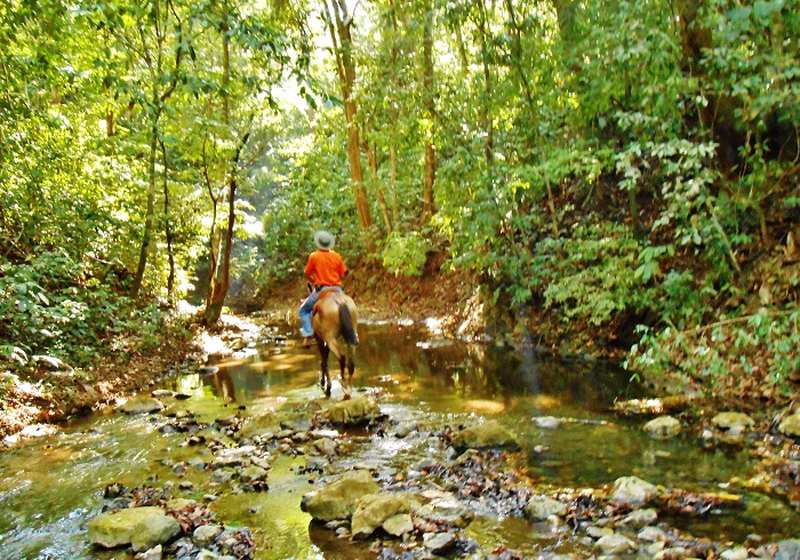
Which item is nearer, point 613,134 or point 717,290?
point 717,290

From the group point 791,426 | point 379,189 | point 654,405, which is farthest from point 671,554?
point 379,189

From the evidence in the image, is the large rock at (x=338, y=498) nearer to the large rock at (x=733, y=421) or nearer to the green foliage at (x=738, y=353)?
the green foliage at (x=738, y=353)

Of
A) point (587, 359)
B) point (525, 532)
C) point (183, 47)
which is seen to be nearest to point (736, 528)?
point (525, 532)

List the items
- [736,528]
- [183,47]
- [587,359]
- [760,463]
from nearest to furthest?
[736,528] → [183,47] → [760,463] → [587,359]

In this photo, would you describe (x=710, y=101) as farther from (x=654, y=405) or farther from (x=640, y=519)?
(x=640, y=519)

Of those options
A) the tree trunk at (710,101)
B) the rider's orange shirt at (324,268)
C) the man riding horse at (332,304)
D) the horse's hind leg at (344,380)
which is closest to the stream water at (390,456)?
the horse's hind leg at (344,380)

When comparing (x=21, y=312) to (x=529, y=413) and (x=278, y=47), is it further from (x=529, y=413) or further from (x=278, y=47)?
(x=529, y=413)

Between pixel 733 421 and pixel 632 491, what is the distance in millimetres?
2674

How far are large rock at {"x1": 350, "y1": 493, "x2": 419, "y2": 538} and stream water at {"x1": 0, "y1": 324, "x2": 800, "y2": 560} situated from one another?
0.16 m

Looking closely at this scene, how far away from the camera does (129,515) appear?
5250 mm

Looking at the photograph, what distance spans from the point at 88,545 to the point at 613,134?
40.3ft

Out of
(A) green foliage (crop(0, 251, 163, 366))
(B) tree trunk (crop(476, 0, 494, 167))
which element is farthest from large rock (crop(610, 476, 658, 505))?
(B) tree trunk (crop(476, 0, 494, 167))

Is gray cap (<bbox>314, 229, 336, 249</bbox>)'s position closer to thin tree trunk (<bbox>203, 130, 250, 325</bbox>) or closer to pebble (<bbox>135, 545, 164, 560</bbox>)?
pebble (<bbox>135, 545, 164, 560</bbox>)

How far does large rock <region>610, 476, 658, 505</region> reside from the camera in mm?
5449
